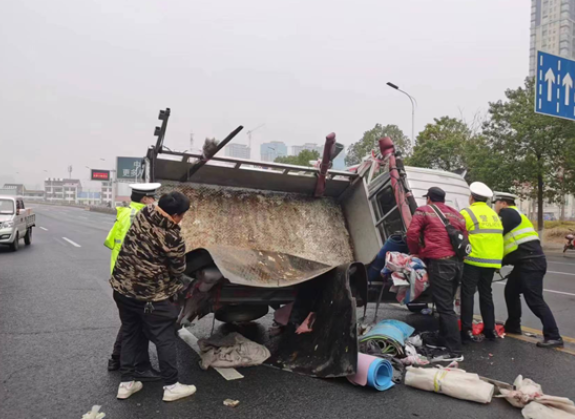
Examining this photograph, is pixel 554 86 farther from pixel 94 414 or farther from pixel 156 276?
pixel 94 414

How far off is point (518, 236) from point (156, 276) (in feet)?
13.4

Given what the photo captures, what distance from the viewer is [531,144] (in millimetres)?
18688

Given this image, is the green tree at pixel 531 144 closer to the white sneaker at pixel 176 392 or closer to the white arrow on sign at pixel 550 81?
the white arrow on sign at pixel 550 81

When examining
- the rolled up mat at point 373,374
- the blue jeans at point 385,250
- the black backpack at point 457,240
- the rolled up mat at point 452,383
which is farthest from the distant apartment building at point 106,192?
the rolled up mat at point 452,383

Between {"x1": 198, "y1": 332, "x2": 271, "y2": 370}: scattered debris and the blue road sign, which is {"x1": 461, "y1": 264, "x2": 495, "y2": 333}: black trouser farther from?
the blue road sign

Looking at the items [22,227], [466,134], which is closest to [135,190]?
[22,227]

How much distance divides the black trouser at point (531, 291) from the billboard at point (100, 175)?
98.9 m

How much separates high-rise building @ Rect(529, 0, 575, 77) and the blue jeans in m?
131

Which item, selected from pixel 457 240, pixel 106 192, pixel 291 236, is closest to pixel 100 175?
pixel 106 192

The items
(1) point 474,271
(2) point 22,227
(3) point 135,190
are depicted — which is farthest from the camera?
(2) point 22,227

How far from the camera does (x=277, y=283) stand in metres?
3.65

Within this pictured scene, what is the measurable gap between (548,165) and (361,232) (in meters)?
16.7

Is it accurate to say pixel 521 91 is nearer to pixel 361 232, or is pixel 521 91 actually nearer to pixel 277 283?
pixel 361 232

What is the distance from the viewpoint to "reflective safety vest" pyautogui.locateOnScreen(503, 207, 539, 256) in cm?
519
